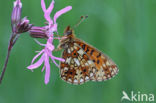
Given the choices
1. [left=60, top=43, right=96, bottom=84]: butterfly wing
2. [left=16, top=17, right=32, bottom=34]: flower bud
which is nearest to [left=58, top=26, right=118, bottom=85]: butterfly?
[left=60, top=43, right=96, bottom=84]: butterfly wing

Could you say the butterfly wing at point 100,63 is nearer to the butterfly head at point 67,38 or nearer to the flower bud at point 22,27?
the butterfly head at point 67,38

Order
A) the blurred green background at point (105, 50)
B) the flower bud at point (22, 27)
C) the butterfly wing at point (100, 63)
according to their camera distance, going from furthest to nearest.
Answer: the blurred green background at point (105, 50), the butterfly wing at point (100, 63), the flower bud at point (22, 27)

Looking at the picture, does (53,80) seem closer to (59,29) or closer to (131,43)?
(59,29)

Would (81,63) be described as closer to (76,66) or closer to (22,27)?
(76,66)

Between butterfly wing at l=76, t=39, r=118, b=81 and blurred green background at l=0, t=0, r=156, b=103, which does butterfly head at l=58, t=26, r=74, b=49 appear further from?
blurred green background at l=0, t=0, r=156, b=103

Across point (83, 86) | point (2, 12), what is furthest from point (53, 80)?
point (2, 12)

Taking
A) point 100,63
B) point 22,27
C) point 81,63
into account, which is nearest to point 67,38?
point 81,63

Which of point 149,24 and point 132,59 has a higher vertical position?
point 149,24

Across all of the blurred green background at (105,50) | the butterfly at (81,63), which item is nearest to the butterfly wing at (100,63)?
the butterfly at (81,63)
